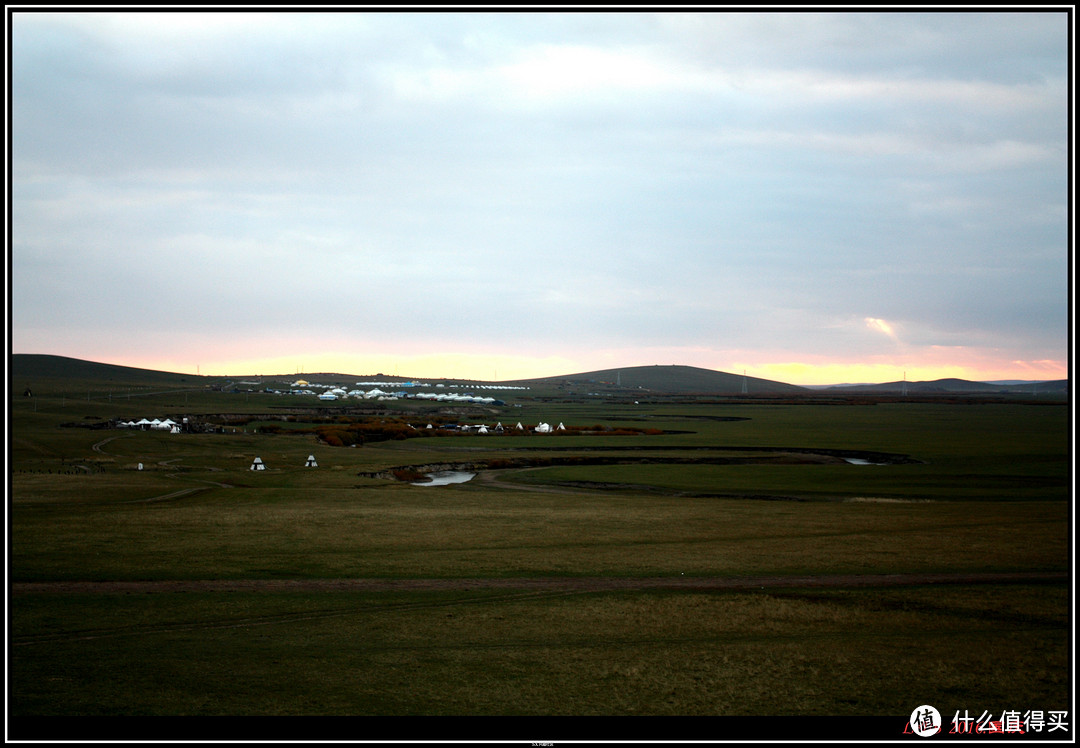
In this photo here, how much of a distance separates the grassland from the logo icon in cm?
104

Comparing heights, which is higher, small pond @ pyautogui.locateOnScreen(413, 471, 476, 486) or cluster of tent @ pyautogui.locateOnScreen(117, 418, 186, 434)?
cluster of tent @ pyautogui.locateOnScreen(117, 418, 186, 434)

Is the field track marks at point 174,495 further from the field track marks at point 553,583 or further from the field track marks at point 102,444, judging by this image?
the field track marks at point 102,444

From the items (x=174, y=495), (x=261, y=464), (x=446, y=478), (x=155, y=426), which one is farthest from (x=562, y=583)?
(x=155, y=426)

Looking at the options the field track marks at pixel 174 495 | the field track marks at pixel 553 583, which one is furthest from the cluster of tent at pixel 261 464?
the field track marks at pixel 553 583

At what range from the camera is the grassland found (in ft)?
39.3

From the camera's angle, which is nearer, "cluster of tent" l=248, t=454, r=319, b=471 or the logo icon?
the logo icon

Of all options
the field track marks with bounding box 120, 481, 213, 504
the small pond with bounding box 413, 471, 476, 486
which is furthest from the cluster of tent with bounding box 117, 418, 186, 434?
the field track marks with bounding box 120, 481, 213, 504

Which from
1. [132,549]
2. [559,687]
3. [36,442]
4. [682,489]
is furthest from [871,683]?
[36,442]

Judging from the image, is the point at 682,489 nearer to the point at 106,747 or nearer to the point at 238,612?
the point at 238,612

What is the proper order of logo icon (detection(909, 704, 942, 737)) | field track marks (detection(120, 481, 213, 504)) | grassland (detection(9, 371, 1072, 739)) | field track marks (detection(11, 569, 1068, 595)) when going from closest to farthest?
logo icon (detection(909, 704, 942, 737)) < grassland (detection(9, 371, 1072, 739)) < field track marks (detection(11, 569, 1068, 595)) < field track marks (detection(120, 481, 213, 504))

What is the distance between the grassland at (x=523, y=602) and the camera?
472 inches

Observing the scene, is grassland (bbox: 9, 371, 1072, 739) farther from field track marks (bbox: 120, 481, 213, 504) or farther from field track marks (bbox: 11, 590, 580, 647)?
field track marks (bbox: 120, 481, 213, 504)

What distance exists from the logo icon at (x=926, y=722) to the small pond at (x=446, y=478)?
122ft

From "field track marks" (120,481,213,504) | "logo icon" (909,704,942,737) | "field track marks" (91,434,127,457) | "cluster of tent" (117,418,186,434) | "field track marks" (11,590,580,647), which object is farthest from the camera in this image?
"cluster of tent" (117,418,186,434)
